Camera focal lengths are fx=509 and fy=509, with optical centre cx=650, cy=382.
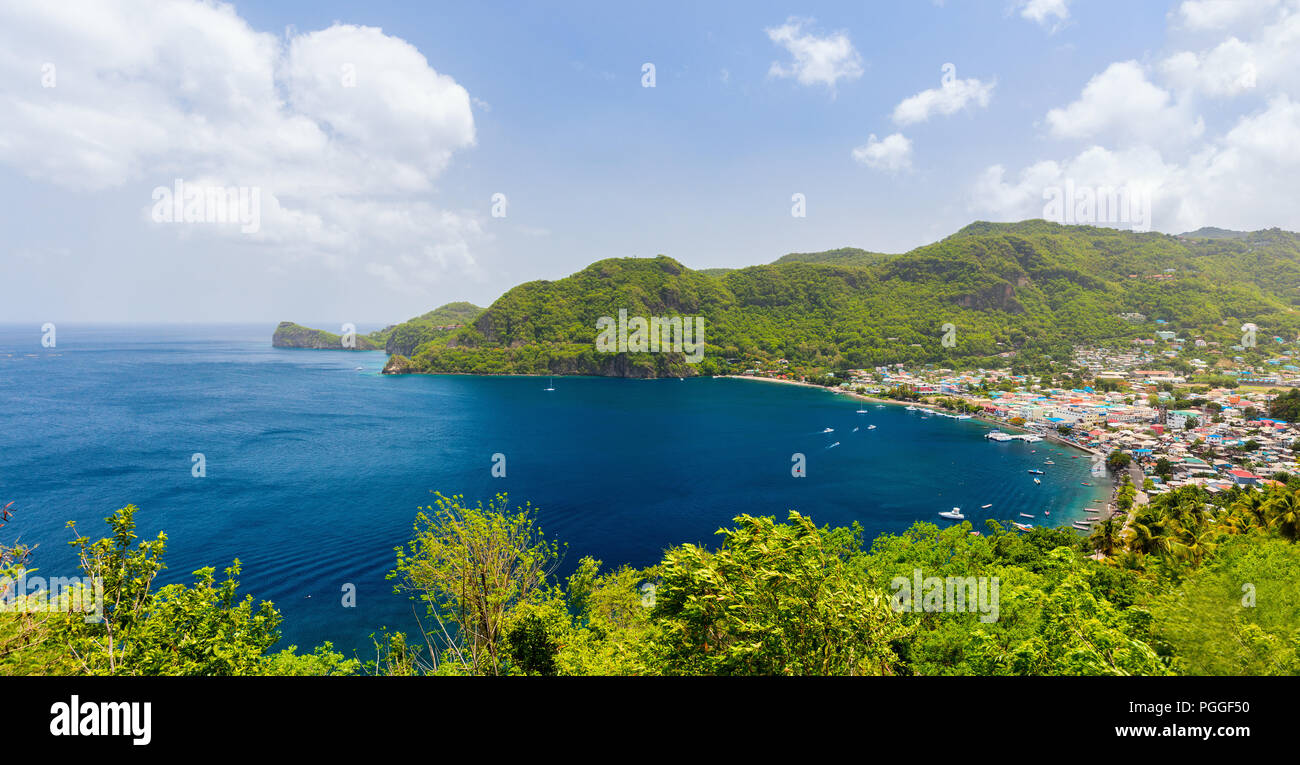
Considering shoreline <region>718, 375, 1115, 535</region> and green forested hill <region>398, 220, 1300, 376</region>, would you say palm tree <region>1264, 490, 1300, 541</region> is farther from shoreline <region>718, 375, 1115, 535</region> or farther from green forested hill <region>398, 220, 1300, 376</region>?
green forested hill <region>398, 220, 1300, 376</region>

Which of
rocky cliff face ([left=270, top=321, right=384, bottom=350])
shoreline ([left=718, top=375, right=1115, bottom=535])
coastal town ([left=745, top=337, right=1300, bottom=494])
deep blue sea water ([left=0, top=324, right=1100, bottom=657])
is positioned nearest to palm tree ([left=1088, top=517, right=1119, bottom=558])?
shoreline ([left=718, top=375, right=1115, bottom=535])

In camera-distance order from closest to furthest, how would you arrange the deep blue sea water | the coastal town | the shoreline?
1. the deep blue sea water
2. the shoreline
3. the coastal town

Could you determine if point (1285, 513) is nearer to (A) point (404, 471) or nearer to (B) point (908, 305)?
(A) point (404, 471)

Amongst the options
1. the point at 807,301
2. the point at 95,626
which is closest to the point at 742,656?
the point at 95,626

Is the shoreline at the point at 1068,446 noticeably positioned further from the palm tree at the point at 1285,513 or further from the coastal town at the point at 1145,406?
the palm tree at the point at 1285,513

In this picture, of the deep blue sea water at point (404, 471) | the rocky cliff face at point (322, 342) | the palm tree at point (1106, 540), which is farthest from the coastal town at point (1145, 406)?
the rocky cliff face at point (322, 342)

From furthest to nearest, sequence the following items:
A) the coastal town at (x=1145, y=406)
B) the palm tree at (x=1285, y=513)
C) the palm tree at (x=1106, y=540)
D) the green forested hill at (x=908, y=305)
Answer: the green forested hill at (x=908, y=305) → the coastal town at (x=1145, y=406) → the palm tree at (x=1106, y=540) → the palm tree at (x=1285, y=513)
